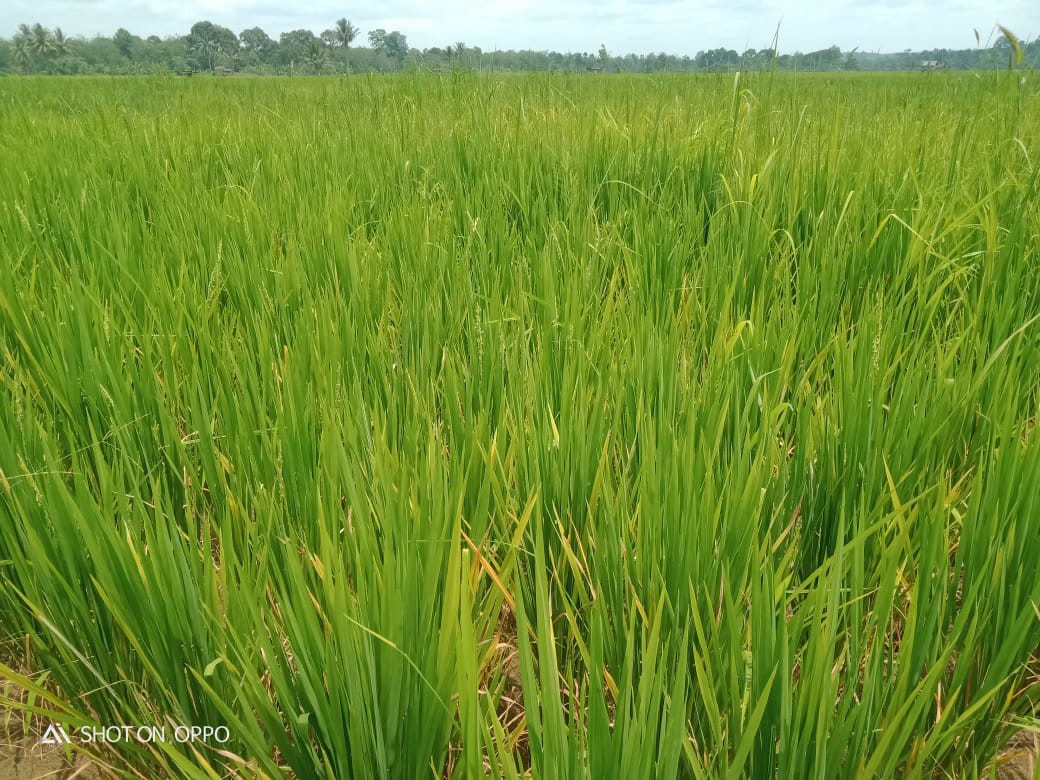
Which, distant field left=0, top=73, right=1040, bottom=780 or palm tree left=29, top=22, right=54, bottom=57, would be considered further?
palm tree left=29, top=22, right=54, bottom=57

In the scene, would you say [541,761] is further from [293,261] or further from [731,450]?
[293,261]

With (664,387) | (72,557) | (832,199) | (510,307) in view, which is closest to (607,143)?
(832,199)

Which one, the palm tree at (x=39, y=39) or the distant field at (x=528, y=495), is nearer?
the distant field at (x=528, y=495)

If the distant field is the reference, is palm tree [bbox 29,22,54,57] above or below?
above

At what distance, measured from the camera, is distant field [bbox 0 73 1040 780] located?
58 cm

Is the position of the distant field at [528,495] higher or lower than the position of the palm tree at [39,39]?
lower

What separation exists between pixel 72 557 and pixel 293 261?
0.83 metres

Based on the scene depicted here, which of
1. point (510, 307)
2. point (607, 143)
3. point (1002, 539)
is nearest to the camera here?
point (1002, 539)

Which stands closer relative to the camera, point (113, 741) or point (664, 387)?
point (113, 741)

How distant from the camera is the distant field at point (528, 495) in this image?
58cm

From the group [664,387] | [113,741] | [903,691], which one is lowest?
[113,741]

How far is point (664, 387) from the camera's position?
954 mm

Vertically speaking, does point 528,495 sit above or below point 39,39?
below

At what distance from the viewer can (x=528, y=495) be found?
2.83 ft
